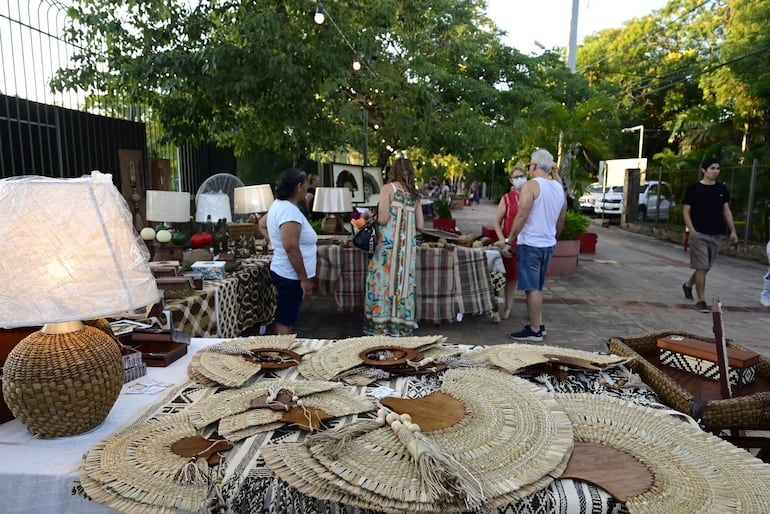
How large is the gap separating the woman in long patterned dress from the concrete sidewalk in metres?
0.66

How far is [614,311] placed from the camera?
6086 mm

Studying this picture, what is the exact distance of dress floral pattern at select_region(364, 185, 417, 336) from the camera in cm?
425

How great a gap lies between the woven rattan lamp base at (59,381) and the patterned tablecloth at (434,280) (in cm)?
396

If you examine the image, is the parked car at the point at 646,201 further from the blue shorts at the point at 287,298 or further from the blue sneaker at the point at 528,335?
the blue shorts at the point at 287,298

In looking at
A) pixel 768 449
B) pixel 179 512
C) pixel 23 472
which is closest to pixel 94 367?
pixel 23 472

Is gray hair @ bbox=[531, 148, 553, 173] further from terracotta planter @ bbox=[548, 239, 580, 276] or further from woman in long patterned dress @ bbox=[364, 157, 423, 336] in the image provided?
terracotta planter @ bbox=[548, 239, 580, 276]

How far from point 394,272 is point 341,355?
8.61 ft

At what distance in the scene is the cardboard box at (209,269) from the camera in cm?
362

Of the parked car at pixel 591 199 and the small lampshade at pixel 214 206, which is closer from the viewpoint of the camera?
the small lampshade at pixel 214 206

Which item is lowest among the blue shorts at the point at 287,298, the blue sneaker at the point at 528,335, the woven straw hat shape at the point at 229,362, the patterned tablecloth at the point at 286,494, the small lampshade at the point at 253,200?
the blue sneaker at the point at 528,335

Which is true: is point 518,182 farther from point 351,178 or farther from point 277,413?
point 277,413

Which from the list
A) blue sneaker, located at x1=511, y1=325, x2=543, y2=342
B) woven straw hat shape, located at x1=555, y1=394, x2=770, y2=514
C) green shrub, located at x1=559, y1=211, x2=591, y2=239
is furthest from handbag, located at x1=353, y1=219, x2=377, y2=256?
green shrub, located at x1=559, y1=211, x2=591, y2=239

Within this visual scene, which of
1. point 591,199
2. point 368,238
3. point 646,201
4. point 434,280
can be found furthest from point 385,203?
point 591,199

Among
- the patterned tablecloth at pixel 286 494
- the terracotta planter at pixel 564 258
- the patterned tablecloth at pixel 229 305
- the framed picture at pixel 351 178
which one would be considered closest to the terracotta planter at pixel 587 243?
the terracotta planter at pixel 564 258
